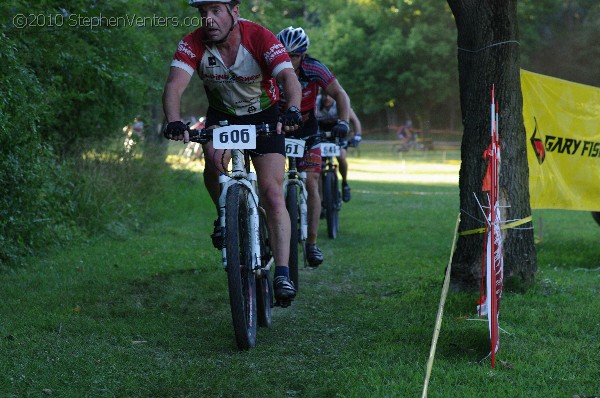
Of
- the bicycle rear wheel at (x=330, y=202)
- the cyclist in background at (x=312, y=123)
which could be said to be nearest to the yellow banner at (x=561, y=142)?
the cyclist in background at (x=312, y=123)

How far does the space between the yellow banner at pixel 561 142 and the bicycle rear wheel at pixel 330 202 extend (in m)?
3.06

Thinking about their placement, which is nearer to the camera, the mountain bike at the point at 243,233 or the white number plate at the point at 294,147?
the mountain bike at the point at 243,233

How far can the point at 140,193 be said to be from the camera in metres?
14.7

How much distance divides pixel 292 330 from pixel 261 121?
54.6 inches

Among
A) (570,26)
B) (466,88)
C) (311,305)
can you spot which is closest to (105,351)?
(311,305)

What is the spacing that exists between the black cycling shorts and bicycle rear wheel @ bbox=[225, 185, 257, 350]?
0.39m

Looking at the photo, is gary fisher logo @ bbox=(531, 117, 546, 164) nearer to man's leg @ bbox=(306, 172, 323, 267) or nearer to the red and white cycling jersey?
man's leg @ bbox=(306, 172, 323, 267)

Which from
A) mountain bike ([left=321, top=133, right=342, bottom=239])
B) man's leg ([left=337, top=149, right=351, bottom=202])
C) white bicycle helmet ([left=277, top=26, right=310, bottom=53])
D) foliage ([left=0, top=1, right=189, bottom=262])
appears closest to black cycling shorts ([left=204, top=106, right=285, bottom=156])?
foliage ([left=0, top=1, right=189, bottom=262])

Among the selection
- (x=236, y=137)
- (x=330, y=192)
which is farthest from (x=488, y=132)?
(x=330, y=192)

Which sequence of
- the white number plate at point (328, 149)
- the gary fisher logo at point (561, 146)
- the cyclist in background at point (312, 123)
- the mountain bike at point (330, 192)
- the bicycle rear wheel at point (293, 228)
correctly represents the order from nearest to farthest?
the bicycle rear wheel at point (293, 228) < the cyclist in background at point (312, 123) < the gary fisher logo at point (561, 146) < the white number plate at point (328, 149) < the mountain bike at point (330, 192)

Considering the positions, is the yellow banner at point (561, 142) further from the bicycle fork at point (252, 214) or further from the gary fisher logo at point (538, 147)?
the bicycle fork at point (252, 214)

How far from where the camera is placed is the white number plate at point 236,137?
19.3ft

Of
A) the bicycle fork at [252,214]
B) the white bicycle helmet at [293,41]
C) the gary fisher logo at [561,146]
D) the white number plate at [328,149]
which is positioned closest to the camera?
the bicycle fork at [252,214]

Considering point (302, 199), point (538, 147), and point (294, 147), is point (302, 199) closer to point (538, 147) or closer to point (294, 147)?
point (294, 147)
